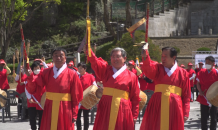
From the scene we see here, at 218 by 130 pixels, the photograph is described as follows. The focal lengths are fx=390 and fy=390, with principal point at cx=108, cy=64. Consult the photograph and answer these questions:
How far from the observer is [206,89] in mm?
9461

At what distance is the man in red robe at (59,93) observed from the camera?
629 centimetres

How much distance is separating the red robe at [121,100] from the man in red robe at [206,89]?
3.53m

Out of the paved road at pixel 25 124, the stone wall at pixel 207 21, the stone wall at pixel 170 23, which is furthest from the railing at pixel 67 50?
the paved road at pixel 25 124

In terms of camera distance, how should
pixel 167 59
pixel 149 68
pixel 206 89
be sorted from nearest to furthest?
pixel 149 68 → pixel 167 59 → pixel 206 89

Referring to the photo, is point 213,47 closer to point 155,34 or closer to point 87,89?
point 155,34

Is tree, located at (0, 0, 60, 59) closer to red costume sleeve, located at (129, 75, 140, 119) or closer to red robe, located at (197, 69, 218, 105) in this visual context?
red robe, located at (197, 69, 218, 105)

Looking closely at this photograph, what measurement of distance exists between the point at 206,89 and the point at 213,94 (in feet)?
2.01

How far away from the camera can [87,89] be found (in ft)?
28.5

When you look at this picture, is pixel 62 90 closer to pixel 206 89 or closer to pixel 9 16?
pixel 206 89

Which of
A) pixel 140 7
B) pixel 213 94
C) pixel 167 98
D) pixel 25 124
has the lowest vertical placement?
pixel 25 124

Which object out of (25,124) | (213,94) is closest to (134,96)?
(213,94)

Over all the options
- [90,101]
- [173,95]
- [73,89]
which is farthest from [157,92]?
[90,101]

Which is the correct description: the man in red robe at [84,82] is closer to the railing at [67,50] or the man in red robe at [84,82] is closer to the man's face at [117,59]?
the man's face at [117,59]

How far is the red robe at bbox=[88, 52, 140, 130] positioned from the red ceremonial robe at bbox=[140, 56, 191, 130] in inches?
14.7
